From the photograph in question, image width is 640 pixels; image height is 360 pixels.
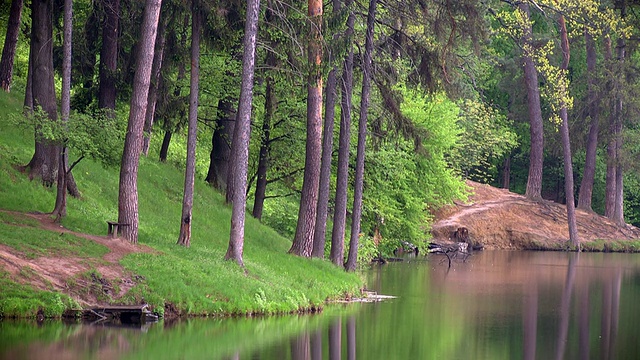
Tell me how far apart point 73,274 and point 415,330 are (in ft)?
26.3

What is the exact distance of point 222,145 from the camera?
36031mm

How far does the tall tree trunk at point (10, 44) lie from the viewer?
3144 centimetres

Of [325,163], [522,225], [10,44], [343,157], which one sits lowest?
[522,225]

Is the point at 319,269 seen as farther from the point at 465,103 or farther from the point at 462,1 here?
the point at 465,103

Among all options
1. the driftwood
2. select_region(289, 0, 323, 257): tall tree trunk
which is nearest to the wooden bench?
select_region(289, 0, 323, 257): tall tree trunk

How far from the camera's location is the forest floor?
57.8 metres

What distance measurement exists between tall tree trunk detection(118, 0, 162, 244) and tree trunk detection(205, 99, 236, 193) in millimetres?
10461

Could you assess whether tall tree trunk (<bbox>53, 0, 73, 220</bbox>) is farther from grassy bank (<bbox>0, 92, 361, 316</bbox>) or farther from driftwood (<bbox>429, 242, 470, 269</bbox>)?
driftwood (<bbox>429, 242, 470, 269</bbox>)

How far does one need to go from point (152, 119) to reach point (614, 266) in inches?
992

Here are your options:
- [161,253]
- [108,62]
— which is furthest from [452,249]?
[161,253]

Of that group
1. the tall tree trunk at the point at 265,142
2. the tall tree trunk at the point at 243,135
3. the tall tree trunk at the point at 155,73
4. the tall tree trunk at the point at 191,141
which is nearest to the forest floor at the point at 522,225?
the tall tree trunk at the point at 265,142

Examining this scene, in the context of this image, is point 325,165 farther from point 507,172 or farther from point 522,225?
point 507,172

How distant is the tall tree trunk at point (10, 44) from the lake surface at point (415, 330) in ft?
45.5

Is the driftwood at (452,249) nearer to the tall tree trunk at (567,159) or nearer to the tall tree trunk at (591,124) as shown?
the tall tree trunk at (567,159)
